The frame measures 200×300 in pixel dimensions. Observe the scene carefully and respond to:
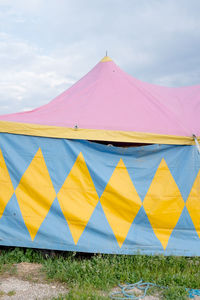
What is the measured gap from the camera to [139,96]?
4988mm

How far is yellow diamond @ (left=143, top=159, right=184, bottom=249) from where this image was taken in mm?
4203

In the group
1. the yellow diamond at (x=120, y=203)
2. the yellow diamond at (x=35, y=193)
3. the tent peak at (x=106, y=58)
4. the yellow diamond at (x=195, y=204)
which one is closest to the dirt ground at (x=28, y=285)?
the yellow diamond at (x=35, y=193)

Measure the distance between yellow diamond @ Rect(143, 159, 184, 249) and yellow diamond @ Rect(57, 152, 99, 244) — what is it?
756 millimetres

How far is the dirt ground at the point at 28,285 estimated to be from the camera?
3312 millimetres

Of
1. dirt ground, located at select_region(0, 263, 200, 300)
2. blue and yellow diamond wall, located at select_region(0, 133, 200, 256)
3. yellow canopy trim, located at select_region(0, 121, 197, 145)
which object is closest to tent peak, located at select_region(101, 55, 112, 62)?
yellow canopy trim, located at select_region(0, 121, 197, 145)

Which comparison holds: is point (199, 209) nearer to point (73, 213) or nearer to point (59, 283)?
point (73, 213)

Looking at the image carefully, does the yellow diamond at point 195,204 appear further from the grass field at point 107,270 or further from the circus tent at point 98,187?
the grass field at point 107,270

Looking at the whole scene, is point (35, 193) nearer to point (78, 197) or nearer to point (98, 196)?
point (78, 197)

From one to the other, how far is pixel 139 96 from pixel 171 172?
1417 millimetres

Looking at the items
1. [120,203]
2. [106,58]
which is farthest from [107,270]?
[106,58]

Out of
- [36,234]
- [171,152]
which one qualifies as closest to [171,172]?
[171,152]

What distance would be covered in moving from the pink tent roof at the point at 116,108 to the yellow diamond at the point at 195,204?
2.44 ft

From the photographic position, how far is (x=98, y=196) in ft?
13.8

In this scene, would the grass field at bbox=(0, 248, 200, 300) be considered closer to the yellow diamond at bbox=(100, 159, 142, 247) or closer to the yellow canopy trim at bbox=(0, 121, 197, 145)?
the yellow diamond at bbox=(100, 159, 142, 247)
